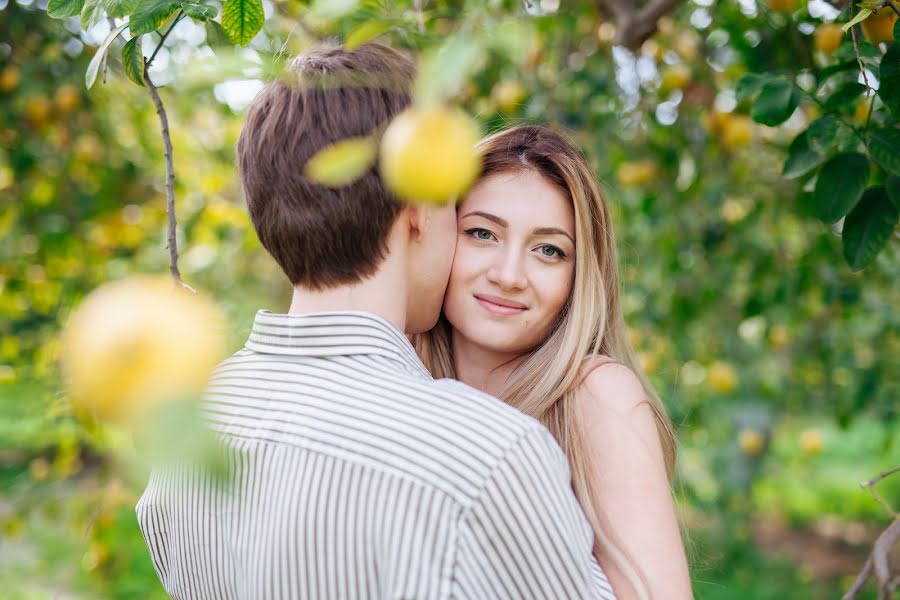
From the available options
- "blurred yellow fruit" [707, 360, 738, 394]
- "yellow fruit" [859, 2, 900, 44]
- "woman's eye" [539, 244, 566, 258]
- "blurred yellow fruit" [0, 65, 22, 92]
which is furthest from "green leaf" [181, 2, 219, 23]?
"blurred yellow fruit" [707, 360, 738, 394]

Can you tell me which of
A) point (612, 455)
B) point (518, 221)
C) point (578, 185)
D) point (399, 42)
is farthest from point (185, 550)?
point (399, 42)

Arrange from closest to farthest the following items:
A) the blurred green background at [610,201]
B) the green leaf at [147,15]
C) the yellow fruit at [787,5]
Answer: the green leaf at [147,15] < the yellow fruit at [787,5] < the blurred green background at [610,201]

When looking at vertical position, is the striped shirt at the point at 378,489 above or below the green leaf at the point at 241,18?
below

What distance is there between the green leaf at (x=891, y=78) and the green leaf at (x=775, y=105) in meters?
0.18

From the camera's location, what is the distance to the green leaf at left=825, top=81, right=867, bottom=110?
4.65ft

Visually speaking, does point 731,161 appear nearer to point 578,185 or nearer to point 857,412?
point 857,412

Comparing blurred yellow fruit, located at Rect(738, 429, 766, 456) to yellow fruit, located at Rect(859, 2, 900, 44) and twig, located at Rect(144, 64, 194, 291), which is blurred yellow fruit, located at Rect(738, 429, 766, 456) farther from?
twig, located at Rect(144, 64, 194, 291)

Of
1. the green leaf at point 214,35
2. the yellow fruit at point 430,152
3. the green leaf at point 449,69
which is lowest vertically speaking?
the yellow fruit at point 430,152

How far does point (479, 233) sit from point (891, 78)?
2.41ft

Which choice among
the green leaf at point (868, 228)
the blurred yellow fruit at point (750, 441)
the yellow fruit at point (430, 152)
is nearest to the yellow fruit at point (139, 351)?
the yellow fruit at point (430, 152)

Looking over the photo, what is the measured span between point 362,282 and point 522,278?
47cm

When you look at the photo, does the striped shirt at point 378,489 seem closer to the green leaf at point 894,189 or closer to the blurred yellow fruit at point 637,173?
the green leaf at point 894,189

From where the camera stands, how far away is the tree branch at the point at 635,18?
2.01 m

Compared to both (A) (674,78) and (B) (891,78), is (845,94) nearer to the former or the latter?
(B) (891,78)
